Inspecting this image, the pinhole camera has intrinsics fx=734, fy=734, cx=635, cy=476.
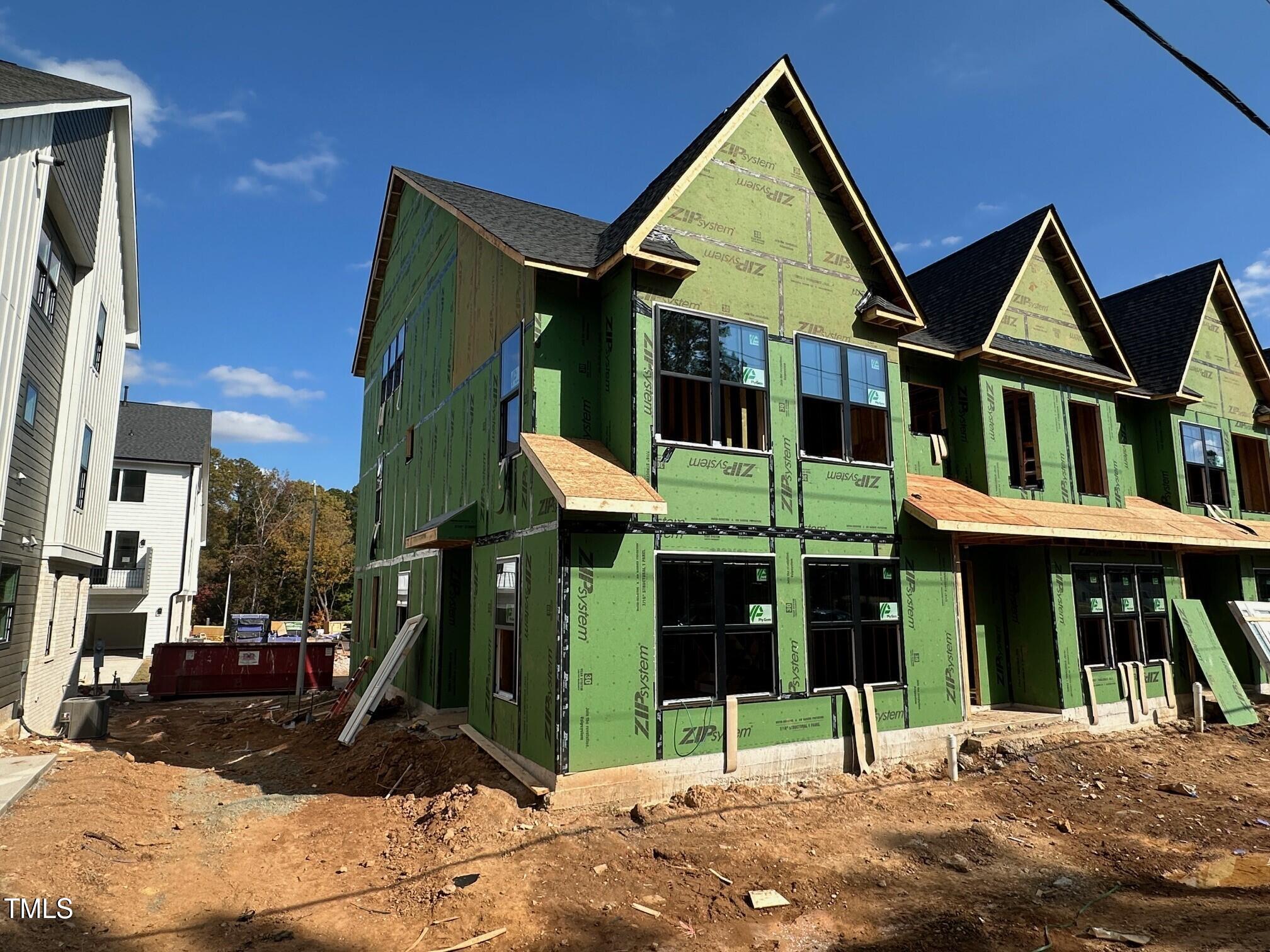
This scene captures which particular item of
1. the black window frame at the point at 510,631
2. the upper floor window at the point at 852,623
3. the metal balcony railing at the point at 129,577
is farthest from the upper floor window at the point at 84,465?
the metal balcony railing at the point at 129,577

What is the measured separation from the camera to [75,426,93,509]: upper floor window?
56.6ft

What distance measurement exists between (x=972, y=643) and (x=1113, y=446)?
19.3 ft

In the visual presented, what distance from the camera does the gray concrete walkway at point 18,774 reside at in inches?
344

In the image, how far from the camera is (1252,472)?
67.2ft

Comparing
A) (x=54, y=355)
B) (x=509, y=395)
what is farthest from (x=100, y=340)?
(x=509, y=395)

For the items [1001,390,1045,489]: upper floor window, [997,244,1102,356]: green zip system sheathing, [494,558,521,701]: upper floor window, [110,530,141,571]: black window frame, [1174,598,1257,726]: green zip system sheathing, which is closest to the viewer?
[494,558,521,701]: upper floor window

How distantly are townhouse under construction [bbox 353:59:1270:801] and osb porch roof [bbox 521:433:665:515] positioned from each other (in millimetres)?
60

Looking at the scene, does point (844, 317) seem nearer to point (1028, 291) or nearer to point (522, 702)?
point (1028, 291)

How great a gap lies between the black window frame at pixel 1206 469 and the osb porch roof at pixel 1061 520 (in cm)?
86

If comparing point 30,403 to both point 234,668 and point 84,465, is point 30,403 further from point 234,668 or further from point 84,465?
point 234,668

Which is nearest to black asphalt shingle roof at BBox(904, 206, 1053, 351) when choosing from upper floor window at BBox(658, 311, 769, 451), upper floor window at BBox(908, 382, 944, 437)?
upper floor window at BBox(908, 382, 944, 437)

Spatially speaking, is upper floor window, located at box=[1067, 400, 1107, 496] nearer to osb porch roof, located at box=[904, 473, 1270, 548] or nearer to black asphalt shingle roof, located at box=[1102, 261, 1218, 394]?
osb porch roof, located at box=[904, 473, 1270, 548]

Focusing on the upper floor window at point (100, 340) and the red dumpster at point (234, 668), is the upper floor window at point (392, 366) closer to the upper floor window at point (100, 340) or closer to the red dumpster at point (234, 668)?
the upper floor window at point (100, 340)

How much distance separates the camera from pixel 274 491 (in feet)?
205
